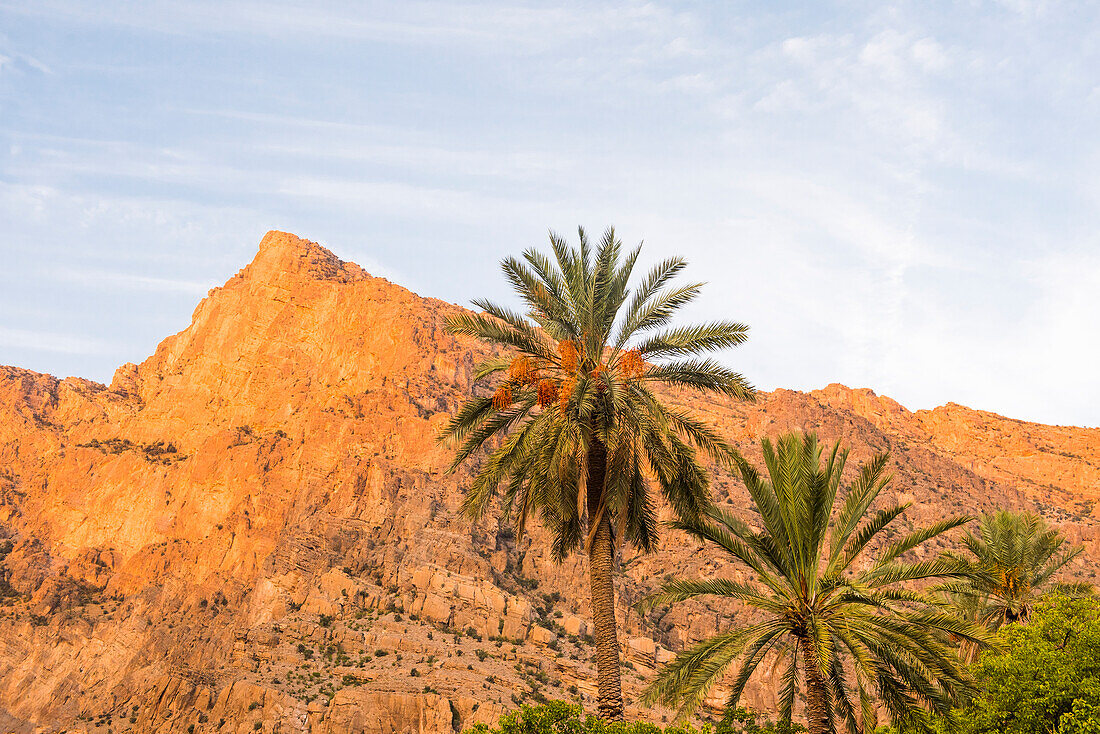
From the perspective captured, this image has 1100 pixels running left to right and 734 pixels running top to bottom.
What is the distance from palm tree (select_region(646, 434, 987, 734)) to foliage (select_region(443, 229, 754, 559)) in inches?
59.9

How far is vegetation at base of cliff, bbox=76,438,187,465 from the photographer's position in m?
106

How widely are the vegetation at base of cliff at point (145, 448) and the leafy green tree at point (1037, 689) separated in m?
98.3

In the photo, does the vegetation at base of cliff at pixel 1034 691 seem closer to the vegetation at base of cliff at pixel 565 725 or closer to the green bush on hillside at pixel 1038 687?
the green bush on hillside at pixel 1038 687

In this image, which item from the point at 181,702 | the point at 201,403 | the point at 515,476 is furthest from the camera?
the point at 201,403

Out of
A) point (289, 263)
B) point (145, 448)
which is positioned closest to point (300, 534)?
point (145, 448)

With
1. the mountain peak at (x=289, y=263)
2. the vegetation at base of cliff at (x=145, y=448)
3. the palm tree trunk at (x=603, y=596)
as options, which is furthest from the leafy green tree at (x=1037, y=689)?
the mountain peak at (x=289, y=263)

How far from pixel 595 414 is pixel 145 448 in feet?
337

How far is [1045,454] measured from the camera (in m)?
138

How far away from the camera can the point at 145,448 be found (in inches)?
4291

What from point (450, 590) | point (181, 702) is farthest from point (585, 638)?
point (181, 702)

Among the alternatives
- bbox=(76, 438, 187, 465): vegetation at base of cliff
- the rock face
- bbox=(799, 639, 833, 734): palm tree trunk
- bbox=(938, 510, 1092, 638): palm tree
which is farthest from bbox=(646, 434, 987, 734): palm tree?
bbox=(76, 438, 187, 465): vegetation at base of cliff

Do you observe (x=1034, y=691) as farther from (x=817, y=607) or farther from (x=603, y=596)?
(x=603, y=596)

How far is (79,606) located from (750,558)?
8912 centimetres

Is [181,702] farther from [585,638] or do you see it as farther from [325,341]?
[325,341]
